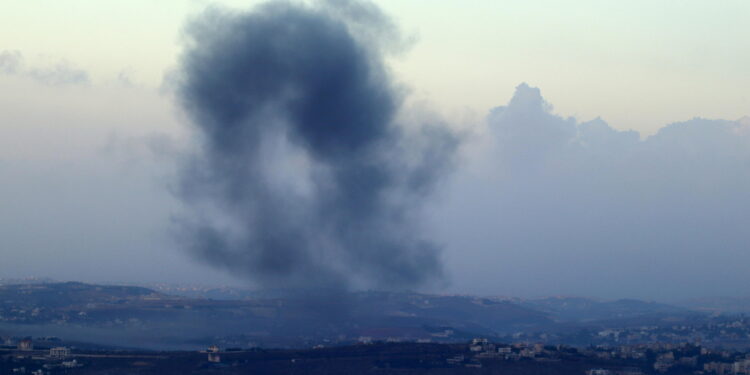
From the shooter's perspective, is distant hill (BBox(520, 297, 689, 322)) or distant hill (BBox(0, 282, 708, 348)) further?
distant hill (BBox(520, 297, 689, 322))

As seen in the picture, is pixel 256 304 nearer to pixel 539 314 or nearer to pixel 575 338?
pixel 575 338

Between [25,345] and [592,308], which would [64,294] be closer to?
[25,345]

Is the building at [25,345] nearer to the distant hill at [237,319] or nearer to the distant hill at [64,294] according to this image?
the distant hill at [237,319]

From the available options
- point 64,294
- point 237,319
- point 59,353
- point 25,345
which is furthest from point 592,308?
point 59,353

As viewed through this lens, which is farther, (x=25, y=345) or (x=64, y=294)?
(x=64, y=294)

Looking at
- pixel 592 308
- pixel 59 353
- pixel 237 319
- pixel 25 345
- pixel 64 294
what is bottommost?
pixel 59 353

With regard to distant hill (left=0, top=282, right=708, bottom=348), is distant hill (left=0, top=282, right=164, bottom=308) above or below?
above

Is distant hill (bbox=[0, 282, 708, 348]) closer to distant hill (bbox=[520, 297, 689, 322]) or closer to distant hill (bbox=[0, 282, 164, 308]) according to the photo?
distant hill (bbox=[0, 282, 164, 308])

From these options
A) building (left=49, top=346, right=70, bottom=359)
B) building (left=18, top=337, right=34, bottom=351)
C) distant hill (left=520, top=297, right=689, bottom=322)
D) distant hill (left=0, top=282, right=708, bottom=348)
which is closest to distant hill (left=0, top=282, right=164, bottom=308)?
distant hill (left=0, top=282, right=708, bottom=348)

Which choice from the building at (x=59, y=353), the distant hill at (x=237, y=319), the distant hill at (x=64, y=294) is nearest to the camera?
the building at (x=59, y=353)

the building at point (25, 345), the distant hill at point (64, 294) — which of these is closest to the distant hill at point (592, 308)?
the distant hill at point (64, 294)

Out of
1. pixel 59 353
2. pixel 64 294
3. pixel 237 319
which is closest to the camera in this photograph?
pixel 59 353

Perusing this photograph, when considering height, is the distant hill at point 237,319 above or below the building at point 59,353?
above
